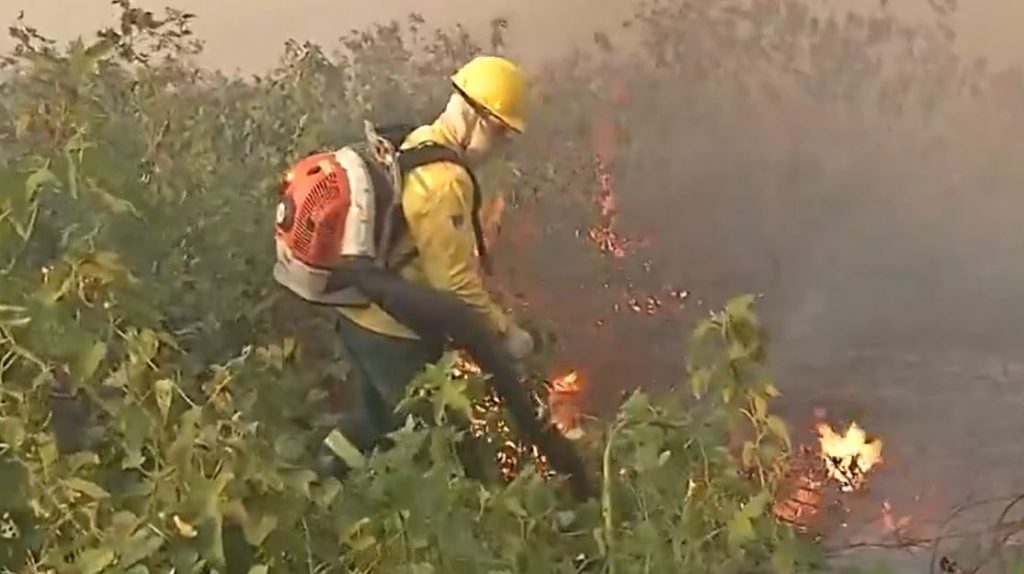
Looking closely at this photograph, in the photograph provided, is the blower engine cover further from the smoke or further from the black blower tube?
the smoke

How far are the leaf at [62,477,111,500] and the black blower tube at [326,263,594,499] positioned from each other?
44 centimetres

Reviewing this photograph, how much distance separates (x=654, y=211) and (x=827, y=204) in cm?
18

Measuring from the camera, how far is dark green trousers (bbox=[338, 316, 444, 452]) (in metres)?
1.36

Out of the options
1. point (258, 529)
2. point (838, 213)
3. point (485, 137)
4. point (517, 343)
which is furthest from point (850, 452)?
point (258, 529)

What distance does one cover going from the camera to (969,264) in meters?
1.63

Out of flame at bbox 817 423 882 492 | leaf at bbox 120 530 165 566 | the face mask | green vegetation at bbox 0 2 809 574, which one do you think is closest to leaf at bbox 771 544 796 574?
green vegetation at bbox 0 2 809 574

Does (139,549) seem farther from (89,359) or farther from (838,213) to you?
(838,213)

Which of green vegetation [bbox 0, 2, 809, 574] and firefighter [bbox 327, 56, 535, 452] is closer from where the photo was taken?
green vegetation [bbox 0, 2, 809, 574]

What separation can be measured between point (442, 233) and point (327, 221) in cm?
10

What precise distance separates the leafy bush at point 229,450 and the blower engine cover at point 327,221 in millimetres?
81

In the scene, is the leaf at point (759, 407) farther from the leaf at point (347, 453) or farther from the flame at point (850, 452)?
the flame at point (850, 452)

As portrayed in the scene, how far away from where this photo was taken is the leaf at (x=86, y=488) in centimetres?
89

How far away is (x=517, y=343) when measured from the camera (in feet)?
4.48

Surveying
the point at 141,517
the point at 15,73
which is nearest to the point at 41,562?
the point at 141,517
